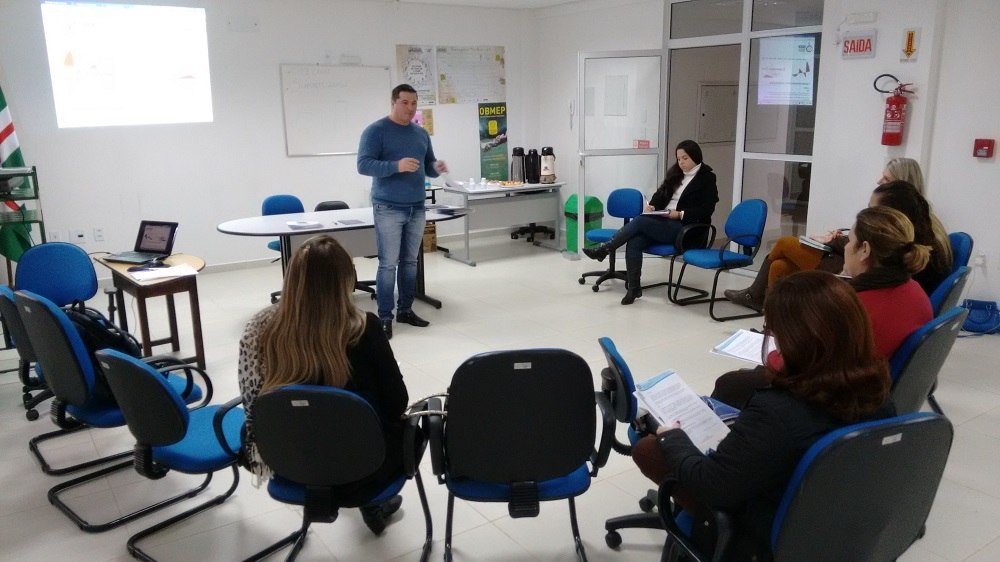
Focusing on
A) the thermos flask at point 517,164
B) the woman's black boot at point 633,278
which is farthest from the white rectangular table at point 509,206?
the woman's black boot at point 633,278

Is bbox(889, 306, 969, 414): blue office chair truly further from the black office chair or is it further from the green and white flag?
the green and white flag

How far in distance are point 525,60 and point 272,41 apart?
2.84m

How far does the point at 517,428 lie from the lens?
6.73 feet

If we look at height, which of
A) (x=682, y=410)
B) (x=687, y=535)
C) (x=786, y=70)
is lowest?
(x=687, y=535)

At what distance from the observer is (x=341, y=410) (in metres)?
1.94

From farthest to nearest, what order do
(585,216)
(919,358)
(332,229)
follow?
(585,216) → (332,229) → (919,358)

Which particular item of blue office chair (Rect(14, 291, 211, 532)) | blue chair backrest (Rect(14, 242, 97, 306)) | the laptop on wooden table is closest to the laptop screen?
the laptop on wooden table

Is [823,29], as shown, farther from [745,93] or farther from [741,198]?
[741,198]

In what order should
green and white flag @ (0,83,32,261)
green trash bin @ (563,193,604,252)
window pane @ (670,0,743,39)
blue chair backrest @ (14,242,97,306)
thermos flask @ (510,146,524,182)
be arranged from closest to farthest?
blue chair backrest @ (14,242,97,306)
green and white flag @ (0,83,32,261)
window pane @ (670,0,743,39)
green trash bin @ (563,193,604,252)
thermos flask @ (510,146,524,182)

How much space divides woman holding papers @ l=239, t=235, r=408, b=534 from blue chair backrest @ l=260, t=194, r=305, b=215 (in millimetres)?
3755

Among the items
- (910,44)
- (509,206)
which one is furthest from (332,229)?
(910,44)

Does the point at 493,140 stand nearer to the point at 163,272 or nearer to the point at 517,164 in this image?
the point at 517,164

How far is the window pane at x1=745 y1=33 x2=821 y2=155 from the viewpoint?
19.1ft

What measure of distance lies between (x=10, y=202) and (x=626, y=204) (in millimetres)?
4603
